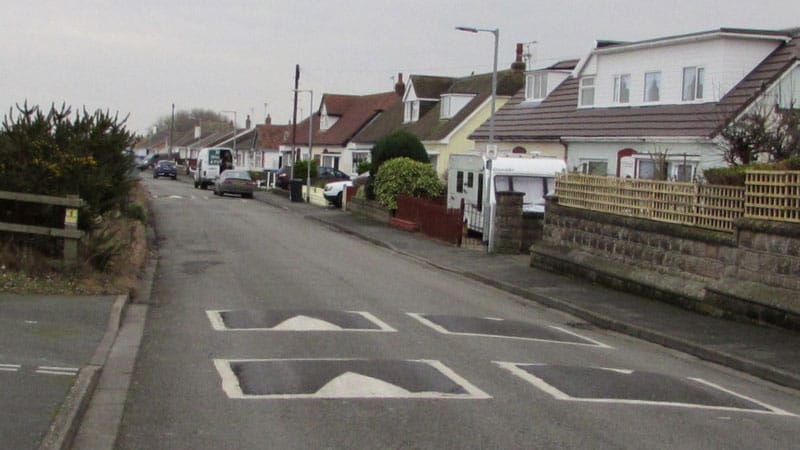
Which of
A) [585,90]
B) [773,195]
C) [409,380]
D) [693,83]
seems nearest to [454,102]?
[585,90]

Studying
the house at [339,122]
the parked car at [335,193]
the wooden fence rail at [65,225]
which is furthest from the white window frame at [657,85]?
the house at [339,122]

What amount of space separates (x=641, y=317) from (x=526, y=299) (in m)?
3.28

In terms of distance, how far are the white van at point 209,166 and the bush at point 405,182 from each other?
3426cm

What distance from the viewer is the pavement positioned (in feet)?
26.1

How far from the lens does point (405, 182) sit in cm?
3541

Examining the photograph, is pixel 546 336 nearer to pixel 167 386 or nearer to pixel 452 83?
pixel 167 386

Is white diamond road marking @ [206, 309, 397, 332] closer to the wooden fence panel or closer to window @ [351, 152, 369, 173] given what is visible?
the wooden fence panel

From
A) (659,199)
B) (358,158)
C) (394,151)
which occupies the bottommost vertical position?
(659,199)

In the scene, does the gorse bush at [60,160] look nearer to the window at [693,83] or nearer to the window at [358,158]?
the window at [693,83]

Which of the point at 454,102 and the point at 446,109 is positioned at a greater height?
the point at 454,102

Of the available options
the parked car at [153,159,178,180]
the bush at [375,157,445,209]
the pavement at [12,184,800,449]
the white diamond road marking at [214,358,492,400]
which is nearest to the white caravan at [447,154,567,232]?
the pavement at [12,184,800,449]

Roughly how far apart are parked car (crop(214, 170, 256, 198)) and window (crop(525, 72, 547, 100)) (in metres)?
18.7

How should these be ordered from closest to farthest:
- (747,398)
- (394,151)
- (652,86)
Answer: (747,398) → (652,86) → (394,151)

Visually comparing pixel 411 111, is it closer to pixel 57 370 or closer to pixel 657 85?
pixel 657 85
